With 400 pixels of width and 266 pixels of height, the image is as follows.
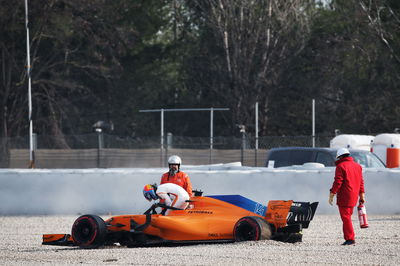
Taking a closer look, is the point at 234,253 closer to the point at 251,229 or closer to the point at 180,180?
the point at 251,229

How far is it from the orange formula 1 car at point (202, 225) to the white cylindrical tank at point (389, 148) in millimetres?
15810

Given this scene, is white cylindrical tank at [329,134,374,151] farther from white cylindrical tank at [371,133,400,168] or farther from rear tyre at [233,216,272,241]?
rear tyre at [233,216,272,241]

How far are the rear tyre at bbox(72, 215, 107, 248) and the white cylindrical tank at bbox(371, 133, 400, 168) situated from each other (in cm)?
1700

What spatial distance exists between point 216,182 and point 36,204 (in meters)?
4.05

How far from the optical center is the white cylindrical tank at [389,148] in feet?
96.2

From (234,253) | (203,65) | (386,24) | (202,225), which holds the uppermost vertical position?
(386,24)

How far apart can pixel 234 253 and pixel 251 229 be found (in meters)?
1.18

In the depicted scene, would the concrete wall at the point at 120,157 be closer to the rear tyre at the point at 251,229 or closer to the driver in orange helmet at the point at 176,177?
the driver in orange helmet at the point at 176,177

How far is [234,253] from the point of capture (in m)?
12.4

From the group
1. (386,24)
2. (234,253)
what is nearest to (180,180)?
(234,253)

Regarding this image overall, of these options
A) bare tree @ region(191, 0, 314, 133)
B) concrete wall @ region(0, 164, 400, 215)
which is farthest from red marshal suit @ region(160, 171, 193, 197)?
bare tree @ region(191, 0, 314, 133)

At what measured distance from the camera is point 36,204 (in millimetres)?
20656

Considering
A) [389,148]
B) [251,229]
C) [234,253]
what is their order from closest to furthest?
[234,253] < [251,229] < [389,148]

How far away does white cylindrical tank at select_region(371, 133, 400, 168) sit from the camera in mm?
29328
